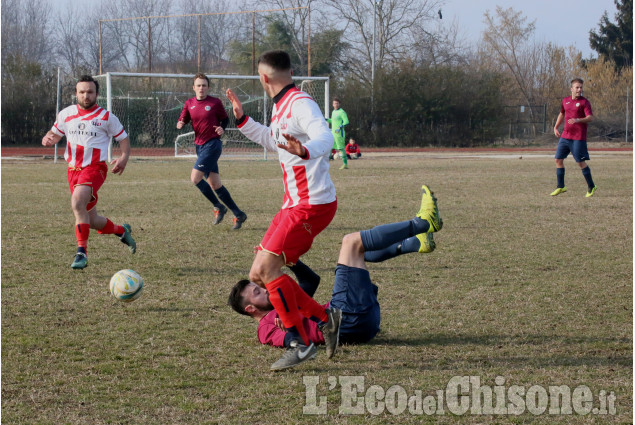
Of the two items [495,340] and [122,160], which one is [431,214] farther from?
[122,160]

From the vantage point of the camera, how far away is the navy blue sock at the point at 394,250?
4629mm

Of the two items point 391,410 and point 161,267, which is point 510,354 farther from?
point 161,267

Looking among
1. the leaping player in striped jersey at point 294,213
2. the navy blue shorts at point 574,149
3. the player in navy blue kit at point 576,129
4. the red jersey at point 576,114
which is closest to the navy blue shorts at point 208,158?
the leaping player in striped jersey at point 294,213

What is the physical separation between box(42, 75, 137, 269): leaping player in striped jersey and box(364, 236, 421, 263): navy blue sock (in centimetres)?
308

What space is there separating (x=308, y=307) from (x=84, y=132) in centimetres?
367

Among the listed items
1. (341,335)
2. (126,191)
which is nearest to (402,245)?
(341,335)

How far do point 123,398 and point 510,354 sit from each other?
2.15m

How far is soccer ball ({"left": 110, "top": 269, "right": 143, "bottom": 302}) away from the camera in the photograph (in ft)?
16.7

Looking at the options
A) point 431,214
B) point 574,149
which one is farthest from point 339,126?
point 431,214

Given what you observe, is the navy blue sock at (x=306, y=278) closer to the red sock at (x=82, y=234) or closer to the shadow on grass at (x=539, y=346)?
the shadow on grass at (x=539, y=346)

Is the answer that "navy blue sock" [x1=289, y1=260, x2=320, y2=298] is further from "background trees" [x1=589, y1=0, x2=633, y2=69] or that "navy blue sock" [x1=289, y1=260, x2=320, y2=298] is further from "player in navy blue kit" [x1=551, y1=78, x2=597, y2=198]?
"background trees" [x1=589, y1=0, x2=633, y2=69]

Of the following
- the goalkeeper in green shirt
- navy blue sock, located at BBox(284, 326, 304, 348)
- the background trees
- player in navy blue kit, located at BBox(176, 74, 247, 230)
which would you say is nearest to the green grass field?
navy blue sock, located at BBox(284, 326, 304, 348)

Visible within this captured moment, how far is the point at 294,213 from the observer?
4.10 metres

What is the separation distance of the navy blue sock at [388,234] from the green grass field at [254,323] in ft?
1.98
